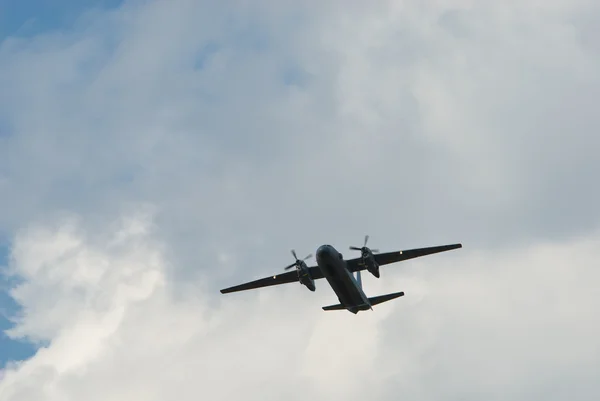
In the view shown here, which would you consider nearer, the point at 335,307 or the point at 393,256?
the point at 335,307

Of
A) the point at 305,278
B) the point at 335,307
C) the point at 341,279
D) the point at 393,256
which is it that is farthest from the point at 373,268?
the point at 341,279

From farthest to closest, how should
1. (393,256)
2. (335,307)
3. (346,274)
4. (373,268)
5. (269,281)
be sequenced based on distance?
(269,281) < (393,256) < (373,268) < (335,307) < (346,274)

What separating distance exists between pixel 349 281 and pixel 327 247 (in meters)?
5.98

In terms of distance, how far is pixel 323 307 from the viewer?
8356 centimetres

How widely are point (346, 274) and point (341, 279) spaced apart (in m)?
0.75

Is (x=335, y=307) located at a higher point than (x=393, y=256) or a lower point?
lower

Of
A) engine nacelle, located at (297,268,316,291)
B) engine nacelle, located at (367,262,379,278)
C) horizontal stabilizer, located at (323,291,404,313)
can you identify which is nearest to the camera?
horizontal stabilizer, located at (323,291,404,313)

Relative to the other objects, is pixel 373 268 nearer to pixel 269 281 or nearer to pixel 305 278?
pixel 305 278

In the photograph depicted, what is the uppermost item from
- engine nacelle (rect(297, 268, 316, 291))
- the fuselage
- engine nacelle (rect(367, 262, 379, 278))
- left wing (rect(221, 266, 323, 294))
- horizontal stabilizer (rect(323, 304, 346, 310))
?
left wing (rect(221, 266, 323, 294))

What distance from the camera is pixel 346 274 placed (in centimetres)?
7606

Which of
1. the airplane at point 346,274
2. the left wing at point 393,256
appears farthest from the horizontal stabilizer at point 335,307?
the left wing at point 393,256

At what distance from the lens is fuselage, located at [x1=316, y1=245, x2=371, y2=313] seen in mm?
72950

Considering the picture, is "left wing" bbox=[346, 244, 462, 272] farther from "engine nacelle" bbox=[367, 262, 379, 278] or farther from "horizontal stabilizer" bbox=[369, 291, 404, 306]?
"horizontal stabilizer" bbox=[369, 291, 404, 306]

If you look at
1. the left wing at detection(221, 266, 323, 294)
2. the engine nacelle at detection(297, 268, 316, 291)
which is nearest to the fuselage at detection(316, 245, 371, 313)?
the engine nacelle at detection(297, 268, 316, 291)
